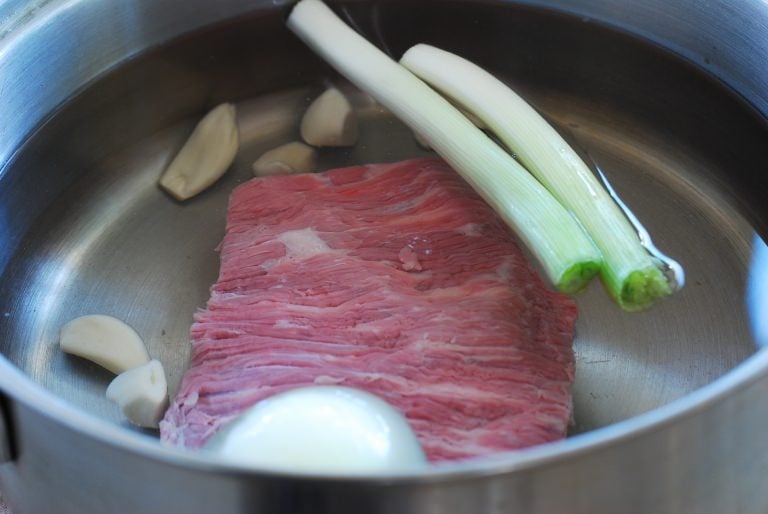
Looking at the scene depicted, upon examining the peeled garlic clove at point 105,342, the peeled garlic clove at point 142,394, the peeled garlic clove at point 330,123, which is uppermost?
the peeled garlic clove at point 330,123

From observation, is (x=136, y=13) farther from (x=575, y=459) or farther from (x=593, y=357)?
(x=575, y=459)

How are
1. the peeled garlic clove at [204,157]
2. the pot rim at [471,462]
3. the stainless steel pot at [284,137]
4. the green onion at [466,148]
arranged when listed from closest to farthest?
the pot rim at [471,462], the stainless steel pot at [284,137], the green onion at [466,148], the peeled garlic clove at [204,157]

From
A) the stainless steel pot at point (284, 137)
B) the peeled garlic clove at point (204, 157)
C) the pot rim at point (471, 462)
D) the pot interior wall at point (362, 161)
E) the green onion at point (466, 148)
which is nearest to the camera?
the pot rim at point (471, 462)

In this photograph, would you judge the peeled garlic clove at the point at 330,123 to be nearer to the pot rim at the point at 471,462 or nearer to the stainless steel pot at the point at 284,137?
the stainless steel pot at the point at 284,137

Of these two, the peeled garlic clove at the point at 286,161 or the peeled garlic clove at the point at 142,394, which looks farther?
the peeled garlic clove at the point at 286,161

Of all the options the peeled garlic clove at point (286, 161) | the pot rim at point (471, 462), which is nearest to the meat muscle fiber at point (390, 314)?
the peeled garlic clove at point (286, 161)

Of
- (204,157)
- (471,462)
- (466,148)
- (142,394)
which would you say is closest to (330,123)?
(204,157)

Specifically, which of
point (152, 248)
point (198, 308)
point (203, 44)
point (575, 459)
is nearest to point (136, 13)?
point (203, 44)

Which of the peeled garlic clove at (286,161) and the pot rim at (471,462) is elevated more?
the peeled garlic clove at (286,161)
